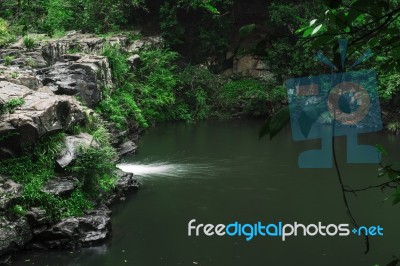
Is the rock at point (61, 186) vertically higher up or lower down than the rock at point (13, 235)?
higher up

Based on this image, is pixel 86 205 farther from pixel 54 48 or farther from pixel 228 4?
pixel 228 4

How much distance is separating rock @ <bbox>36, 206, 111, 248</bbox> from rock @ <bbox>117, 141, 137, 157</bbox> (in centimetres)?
487

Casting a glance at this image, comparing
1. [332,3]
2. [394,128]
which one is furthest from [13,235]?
[394,128]

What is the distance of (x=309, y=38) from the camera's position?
1.11m

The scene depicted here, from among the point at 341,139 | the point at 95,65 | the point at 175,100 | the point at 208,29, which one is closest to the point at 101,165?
the point at 95,65

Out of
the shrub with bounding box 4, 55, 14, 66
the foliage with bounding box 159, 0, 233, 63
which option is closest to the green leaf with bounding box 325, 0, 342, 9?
the shrub with bounding box 4, 55, 14, 66

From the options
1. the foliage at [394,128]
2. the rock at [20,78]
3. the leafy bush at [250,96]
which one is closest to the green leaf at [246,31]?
the rock at [20,78]

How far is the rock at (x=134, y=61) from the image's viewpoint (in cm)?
1603

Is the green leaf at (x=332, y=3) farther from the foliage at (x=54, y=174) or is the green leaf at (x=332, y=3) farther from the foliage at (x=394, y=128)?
the foliage at (x=394, y=128)

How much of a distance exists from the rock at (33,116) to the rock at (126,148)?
9.19 ft

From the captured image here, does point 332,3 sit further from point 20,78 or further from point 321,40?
point 20,78

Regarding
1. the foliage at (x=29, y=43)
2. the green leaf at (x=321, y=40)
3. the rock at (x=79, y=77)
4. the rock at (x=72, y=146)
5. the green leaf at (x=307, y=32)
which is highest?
the foliage at (x=29, y=43)

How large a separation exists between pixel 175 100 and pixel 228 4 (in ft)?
15.7

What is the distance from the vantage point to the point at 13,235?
5988 millimetres
